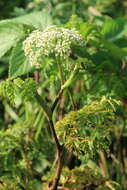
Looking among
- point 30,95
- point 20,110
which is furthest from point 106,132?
point 20,110

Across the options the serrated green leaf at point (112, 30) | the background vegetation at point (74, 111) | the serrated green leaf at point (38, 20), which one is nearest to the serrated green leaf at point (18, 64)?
the background vegetation at point (74, 111)

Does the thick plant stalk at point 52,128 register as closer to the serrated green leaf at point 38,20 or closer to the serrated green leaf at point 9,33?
the serrated green leaf at point 9,33

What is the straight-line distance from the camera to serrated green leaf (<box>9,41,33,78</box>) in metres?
1.27

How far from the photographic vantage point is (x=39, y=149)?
1562 millimetres

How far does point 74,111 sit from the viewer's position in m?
1.10

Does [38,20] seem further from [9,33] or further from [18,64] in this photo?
[18,64]

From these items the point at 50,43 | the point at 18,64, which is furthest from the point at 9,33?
the point at 50,43

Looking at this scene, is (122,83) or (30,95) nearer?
(30,95)

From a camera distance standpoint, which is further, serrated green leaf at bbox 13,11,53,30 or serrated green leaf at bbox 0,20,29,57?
serrated green leaf at bbox 13,11,53,30

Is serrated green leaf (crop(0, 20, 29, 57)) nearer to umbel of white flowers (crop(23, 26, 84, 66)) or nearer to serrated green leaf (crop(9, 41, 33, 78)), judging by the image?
serrated green leaf (crop(9, 41, 33, 78))

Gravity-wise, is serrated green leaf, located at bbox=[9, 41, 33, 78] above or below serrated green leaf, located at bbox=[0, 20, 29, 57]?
below

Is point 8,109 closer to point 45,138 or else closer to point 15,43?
point 45,138

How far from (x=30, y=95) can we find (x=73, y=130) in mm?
143

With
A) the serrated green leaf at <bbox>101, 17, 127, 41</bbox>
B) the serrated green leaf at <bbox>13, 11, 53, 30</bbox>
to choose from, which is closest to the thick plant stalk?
the serrated green leaf at <bbox>13, 11, 53, 30</bbox>
